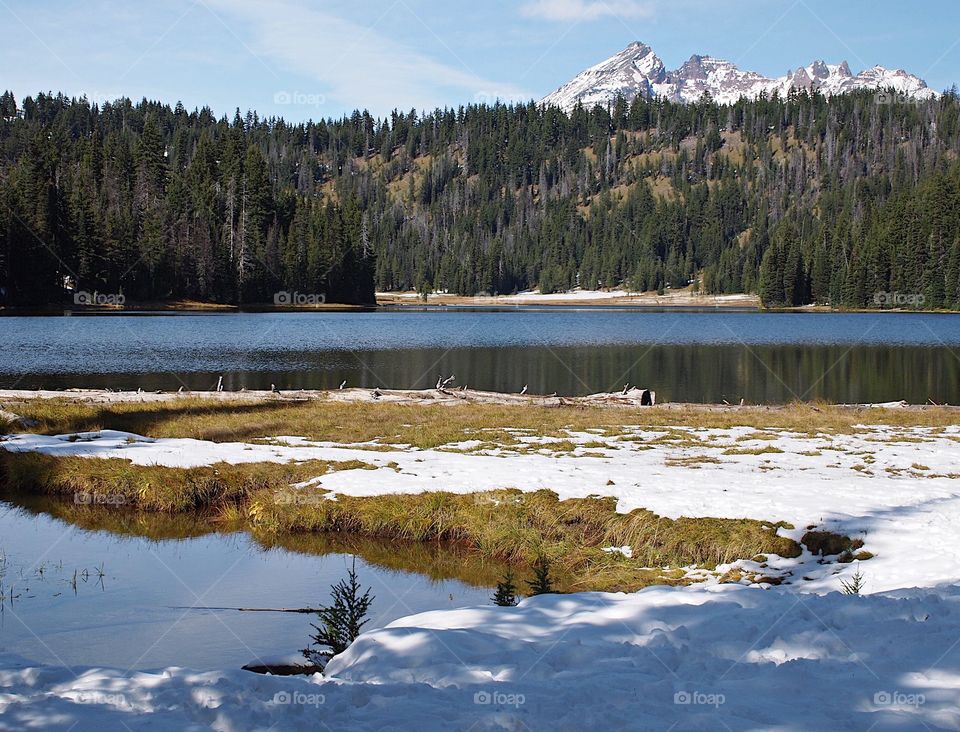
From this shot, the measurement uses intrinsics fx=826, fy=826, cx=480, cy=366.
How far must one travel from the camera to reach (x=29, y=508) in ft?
56.5

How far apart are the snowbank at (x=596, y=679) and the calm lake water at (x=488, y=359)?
3029cm

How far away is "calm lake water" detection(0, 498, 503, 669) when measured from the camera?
399 inches

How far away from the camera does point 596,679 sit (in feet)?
22.2

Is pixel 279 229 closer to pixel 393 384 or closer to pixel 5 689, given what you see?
pixel 393 384

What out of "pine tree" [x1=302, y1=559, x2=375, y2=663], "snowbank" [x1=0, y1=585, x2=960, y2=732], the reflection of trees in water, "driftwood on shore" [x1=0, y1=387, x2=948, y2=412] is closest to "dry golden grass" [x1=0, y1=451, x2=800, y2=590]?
"snowbank" [x1=0, y1=585, x2=960, y2=732]

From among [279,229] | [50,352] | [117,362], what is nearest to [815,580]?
[117,362]

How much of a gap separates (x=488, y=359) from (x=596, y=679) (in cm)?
4657

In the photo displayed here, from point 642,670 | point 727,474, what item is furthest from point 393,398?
point 642,670

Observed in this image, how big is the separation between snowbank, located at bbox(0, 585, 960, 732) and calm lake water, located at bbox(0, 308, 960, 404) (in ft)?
99.4

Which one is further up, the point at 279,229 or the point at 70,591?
the point at 279,229

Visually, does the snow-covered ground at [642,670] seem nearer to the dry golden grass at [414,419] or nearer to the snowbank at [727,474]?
the snowbank at [727,474]

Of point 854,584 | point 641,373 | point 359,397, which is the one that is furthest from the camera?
point 641,373

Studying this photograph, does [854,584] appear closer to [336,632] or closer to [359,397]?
[336,632]

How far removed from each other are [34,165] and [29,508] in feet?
392
